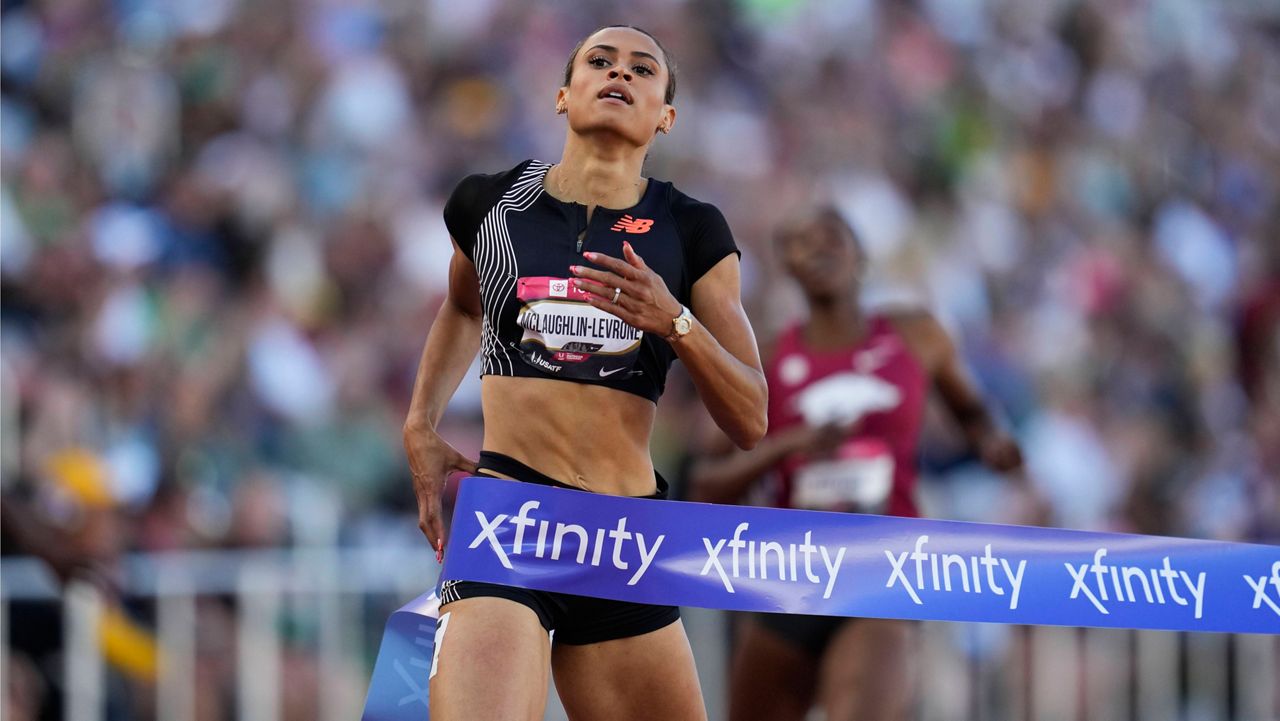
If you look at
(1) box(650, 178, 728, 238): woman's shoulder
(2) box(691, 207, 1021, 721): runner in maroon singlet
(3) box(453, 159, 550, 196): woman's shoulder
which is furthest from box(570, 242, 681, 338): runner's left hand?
(2) box(691, 207, 1021, 721): runner in maroon singlet

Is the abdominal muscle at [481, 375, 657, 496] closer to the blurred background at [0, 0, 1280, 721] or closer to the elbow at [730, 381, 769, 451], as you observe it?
the elbow at [730, 381, 769, 451]

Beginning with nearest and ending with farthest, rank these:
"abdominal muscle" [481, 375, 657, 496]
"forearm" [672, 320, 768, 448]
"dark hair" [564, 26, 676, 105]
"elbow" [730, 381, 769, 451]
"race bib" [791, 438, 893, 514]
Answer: "forearm" [672, 320, 768, 448] → "elbow" [730, 381, 769, 451] → "abdominal muscle" [481, 375, 657, 496] → "dark hair" [564, 26, 676, 105] → "race bib" [791, 438, 893, 514]

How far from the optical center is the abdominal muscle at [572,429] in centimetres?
528

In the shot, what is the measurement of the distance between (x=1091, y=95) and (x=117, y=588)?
11014 millimetres

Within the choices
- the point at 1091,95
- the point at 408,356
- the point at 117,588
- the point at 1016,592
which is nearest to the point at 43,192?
the point at 408,356

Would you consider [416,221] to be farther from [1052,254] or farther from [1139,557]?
[1139,557]

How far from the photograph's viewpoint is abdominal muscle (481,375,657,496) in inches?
208

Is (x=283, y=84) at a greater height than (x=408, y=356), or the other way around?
(x=283, y=84)

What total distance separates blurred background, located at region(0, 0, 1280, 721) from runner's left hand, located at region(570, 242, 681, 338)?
4100 mm

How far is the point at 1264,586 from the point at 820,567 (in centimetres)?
144

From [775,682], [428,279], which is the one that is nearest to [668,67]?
[775,682]

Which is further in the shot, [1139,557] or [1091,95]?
[1091,95]

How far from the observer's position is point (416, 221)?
12.4 meters

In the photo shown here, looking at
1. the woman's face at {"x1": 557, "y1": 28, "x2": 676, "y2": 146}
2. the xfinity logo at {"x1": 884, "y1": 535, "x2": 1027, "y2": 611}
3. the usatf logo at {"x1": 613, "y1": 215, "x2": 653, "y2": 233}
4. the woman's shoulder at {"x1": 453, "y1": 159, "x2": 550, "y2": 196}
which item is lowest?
the xfinity logo at {"x1": 884, "y1": 535, "x2": 1027, "y2": 611}
